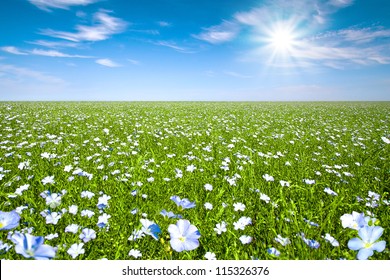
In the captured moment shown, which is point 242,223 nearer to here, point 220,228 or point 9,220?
point 220,228

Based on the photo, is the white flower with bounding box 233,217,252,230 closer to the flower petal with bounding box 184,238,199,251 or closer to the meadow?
the meadow

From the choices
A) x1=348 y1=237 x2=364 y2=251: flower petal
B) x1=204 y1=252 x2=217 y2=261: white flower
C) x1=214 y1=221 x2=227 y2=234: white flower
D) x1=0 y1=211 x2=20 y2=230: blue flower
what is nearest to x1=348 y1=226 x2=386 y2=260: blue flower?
x1=348 y1=237 x2=364 y2=251: flower petal

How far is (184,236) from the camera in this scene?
4.22ft

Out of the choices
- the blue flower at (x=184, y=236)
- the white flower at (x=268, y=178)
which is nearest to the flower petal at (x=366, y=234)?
the blue flower at (x=184, y=236)

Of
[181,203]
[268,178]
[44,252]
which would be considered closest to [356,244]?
[181,203]

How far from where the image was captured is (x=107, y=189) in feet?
10.1

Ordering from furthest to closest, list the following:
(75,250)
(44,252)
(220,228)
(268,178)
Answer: (268,178) < (220,228) < (75,250) < (44,252)

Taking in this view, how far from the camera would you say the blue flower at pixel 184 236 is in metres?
1.21

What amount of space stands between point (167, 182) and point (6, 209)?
70.2 inches

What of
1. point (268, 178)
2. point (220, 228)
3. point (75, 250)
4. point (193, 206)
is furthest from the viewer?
point (268, 178)

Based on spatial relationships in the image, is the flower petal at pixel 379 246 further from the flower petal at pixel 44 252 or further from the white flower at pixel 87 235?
the white flower at pixel 87 235

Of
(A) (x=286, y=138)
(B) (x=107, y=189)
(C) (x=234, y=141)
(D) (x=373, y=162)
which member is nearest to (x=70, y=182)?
(B) (x=107, y=189)

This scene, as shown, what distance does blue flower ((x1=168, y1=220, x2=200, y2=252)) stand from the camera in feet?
3.96
